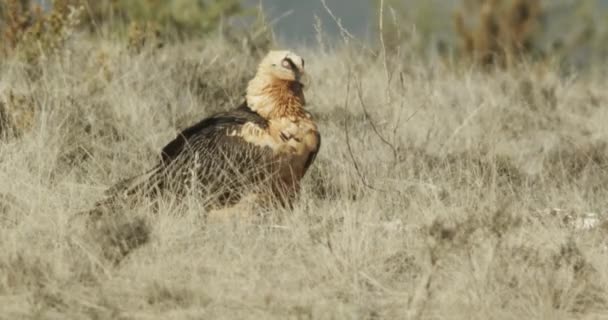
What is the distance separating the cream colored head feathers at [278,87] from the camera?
20.8ft

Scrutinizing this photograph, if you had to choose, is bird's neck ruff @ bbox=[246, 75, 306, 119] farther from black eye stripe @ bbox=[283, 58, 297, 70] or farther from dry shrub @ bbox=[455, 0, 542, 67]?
dry shrub @ bbox=[455, 0, 542, 67]

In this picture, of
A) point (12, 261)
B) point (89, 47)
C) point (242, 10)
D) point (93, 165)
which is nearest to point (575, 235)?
point (12, 261)

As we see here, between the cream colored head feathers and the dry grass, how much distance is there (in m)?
0.34

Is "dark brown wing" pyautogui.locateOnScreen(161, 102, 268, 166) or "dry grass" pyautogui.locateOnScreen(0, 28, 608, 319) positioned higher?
"dark brown wing" pyautogui.locateOnScreen(161, 102, 268, 166)

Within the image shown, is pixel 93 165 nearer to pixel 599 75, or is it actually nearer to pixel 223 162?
pixel 223 162

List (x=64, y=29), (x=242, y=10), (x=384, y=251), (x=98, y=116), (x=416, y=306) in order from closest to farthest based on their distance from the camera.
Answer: (x=416, y=306) < (x=384, y=251) < (x=98, y=116) < (x=64, y=29) < (x=242, y=10)

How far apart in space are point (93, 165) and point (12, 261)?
2.41m

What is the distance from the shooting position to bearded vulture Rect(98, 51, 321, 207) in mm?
6141

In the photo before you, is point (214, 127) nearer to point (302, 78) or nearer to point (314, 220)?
point (302, 78)

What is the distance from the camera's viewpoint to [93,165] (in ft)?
23.8

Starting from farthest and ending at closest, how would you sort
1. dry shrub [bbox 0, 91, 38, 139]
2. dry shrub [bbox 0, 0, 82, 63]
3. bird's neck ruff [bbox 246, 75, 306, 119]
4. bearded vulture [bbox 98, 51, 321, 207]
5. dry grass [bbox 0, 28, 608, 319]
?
dry shrub [bbox 0, 0, 82, 63]
dry shrub [bbox 0, 91, 38, 139]
bird's neck ruff [bbox 246, 75, 306, 119]
bearded vulture [bbox 98, 51, 321, 207]
dry grass [bbox 0, 28, 608, 319]

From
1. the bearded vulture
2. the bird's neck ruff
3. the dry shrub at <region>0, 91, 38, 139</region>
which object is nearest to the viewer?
the bearded vulture

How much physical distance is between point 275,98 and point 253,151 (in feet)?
1.14

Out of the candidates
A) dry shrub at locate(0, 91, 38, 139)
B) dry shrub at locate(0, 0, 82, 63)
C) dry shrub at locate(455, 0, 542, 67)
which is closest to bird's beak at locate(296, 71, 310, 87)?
dry shrub at locate(0, 91, 38, 139)
